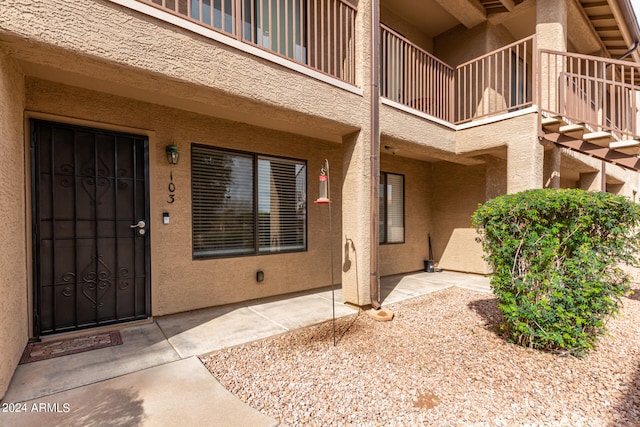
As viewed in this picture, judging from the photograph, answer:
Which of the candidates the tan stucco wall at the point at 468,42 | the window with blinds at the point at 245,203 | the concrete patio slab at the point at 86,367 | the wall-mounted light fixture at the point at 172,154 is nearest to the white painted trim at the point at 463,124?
the window with blinds at the point at 245,203

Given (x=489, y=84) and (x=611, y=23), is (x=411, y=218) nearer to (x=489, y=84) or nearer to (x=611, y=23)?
(x=489, y=84)

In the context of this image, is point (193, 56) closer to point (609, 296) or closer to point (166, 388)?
point (166, 388)

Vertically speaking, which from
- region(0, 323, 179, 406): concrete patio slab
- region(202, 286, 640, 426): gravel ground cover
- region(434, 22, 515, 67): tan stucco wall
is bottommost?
region(202, 286, 640, 426): gravel ground cover

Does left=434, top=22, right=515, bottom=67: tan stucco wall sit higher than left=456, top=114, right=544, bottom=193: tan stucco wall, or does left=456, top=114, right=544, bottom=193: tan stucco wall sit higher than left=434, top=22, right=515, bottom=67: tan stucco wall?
left=434, top=22, right=515, bottom=67: tan stucco wall

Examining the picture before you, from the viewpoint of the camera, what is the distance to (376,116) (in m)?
4.81

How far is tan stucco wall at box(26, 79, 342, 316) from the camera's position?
12.8 ft

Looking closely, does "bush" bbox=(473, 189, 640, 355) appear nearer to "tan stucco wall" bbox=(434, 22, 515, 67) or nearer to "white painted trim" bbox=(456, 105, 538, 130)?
"white painted trim" bbox=(456, 105, 538, 130)

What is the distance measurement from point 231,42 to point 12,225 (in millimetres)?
2785

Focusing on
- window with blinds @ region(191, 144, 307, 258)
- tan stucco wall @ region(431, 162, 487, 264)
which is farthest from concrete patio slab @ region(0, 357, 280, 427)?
tan stucco wall @ region(431, 162, 487, 264)

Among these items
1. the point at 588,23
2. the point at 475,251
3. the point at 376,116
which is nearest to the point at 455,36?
the point at 588,23

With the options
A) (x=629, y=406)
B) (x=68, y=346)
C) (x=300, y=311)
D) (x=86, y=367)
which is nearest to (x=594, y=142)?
(x=629, y=406)

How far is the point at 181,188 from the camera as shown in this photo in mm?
4602

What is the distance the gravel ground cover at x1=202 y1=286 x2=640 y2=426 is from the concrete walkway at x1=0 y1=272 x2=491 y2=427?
22cm

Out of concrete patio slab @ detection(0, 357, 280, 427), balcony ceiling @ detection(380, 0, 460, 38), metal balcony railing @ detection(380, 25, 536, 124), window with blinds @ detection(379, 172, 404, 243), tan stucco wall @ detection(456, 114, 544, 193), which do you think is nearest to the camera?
concrete patio slab @ detection(0, 357, 280, 427)
